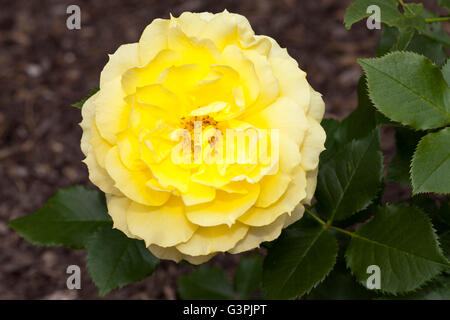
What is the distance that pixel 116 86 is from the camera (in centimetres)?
82

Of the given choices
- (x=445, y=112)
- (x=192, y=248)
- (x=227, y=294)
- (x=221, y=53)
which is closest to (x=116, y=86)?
(x=221, y=53)

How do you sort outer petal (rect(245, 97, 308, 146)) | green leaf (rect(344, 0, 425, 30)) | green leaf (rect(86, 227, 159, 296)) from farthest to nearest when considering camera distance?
green leaf (rect(86, 227, 159, 296)) → green leaf (rect(344, 0, 425, 30)) → outer petal (rect(245, 97, 308, 146))

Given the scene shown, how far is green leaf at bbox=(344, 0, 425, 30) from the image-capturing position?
92 centimetres

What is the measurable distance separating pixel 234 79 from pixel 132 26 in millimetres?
1778

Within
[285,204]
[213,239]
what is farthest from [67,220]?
[285,204]

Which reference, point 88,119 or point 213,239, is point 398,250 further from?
point 88,119

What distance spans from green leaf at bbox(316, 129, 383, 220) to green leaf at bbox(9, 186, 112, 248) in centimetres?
48

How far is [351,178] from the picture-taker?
1011mm

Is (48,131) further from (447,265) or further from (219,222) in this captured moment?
(447,265)

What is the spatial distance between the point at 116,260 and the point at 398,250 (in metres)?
0.54

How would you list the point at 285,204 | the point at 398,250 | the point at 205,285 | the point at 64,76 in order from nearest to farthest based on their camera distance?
the point at 285,204, the point at 398,250, the point at 205,285, the point at 64,76

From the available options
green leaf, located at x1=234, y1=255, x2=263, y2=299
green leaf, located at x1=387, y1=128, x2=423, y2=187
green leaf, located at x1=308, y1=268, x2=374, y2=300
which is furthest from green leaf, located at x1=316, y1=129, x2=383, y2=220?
green leaf, located at x1=234, y1=255, x2=263, y2=299

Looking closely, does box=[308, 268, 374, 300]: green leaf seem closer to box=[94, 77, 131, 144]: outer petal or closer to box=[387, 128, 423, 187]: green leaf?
box=[387, 128, 423, 187]: green leaf

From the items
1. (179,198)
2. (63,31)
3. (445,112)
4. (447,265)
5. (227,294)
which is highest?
(63,31)
